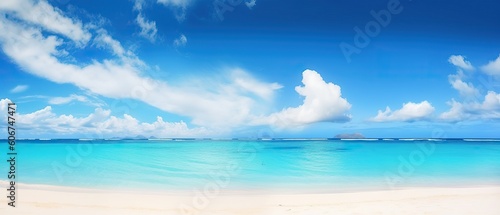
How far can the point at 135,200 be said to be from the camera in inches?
256

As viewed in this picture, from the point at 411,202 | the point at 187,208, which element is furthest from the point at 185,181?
the point at 411,202

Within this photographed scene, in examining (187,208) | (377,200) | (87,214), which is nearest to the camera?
(87,214)

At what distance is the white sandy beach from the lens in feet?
17.8

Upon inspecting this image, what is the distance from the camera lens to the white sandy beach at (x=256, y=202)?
5.43m

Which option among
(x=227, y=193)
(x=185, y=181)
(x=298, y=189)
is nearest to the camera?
(x=227, y=193)

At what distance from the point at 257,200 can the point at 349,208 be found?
190 centimetres

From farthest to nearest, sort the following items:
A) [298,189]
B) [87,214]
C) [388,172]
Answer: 1. [388,172]
2. [298,189]
3. [87,214]

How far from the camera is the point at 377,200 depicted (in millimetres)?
6332

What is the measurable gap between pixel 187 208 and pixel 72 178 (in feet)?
18.1

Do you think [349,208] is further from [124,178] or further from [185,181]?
[124,178]

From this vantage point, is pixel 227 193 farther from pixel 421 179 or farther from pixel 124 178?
pixel 421 179

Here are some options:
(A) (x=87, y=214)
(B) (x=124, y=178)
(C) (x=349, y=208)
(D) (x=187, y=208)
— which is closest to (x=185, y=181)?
(B) (x=124, y=178)

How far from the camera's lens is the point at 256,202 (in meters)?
6.31

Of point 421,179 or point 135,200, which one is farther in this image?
point 421,179
